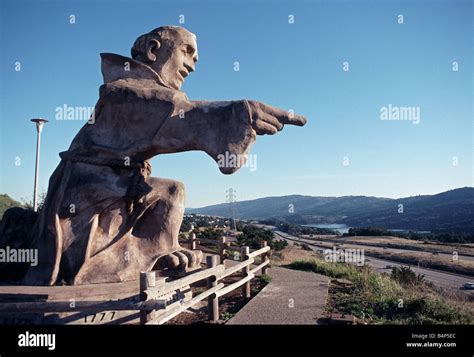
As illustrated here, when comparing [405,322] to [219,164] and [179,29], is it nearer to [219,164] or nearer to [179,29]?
[219,164]

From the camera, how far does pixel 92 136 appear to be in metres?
5.18

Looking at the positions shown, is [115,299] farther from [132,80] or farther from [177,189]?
[132,80]

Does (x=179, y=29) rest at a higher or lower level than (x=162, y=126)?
higher

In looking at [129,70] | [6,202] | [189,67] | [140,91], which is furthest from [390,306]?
[6,202]

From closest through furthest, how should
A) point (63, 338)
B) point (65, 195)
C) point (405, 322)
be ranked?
point (63, 338) < point (65, 195) < point (405, 322)

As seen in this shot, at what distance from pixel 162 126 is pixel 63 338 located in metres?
2.67

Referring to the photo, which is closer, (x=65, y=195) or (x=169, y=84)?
(x=65, y=195)

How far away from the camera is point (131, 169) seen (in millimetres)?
5059

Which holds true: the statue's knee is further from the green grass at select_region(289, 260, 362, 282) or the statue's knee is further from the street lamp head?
the street lamp head

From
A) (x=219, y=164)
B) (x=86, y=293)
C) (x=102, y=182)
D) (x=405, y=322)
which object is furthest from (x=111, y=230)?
(x=405, y=322)

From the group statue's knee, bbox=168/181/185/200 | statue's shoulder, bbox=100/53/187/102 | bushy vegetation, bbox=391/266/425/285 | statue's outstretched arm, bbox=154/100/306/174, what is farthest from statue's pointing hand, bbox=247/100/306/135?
bushy vegetation, bbox=391/266/425/285

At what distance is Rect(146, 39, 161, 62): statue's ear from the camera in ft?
17.7

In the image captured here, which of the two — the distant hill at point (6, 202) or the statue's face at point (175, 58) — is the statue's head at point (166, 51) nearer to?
the statue's face at point (175, 58)

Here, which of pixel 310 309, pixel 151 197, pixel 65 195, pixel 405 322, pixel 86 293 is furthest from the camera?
pixel 310 309
